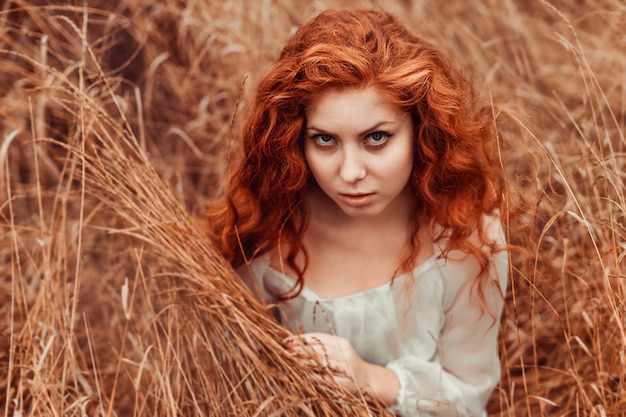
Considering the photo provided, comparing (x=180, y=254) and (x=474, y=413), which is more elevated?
(x=180, y=254)

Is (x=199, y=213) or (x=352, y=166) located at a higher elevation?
(x=352, y=166)

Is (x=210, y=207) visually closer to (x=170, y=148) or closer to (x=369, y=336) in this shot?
(x=369, y=336)

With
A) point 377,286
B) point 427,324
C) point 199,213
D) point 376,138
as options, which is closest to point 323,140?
point 376,138

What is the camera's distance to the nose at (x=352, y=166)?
136cm

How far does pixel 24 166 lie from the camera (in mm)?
2736

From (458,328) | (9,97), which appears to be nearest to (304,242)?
(458,328)

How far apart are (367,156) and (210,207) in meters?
0.63

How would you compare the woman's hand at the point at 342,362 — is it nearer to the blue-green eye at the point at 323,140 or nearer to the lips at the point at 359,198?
the lips at the point at 359,198

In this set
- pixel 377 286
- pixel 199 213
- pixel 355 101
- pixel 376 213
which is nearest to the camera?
pixel 355 101

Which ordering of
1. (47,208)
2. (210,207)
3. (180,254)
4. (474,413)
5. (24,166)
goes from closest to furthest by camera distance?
1. (180,254)
2. (474,413)
3. (210,207)
4. (47,208)
5. (24,166)

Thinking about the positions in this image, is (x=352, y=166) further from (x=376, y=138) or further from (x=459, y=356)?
(x=459, y=356)

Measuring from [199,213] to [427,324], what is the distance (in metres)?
1.18

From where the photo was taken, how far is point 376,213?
4.79 feet

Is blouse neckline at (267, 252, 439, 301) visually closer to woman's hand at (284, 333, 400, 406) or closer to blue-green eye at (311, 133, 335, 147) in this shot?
woman's hand at (284, 333, 400, 406)
